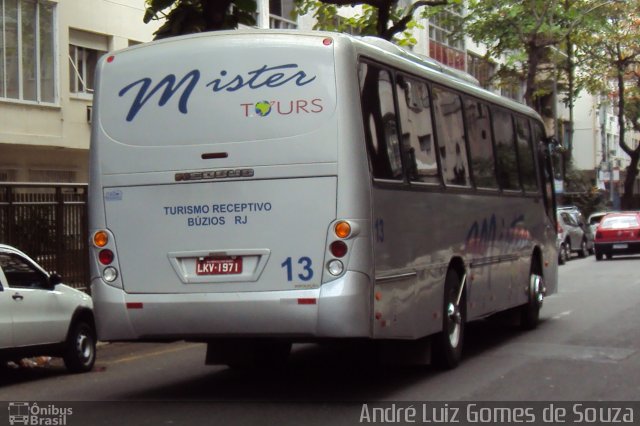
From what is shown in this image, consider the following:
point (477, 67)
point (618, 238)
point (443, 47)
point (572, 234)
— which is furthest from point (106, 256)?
point (477, 67)

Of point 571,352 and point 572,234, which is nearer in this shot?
point 571,352

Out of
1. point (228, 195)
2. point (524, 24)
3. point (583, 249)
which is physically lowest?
point (583, 249)

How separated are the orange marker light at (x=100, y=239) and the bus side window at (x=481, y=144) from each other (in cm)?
469

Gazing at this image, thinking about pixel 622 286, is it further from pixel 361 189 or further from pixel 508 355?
pixel 361 189

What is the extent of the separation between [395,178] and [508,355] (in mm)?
3666

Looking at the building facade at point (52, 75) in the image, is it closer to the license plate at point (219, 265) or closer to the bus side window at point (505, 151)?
the bus side window at point (505, 151)

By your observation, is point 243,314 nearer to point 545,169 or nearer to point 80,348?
point 80,348

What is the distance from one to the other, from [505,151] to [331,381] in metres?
4.78

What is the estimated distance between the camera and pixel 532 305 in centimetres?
1611

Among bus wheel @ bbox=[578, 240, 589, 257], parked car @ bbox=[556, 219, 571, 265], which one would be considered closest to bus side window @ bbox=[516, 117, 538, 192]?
parked car @ bbox=[556, 219, 571, 265]

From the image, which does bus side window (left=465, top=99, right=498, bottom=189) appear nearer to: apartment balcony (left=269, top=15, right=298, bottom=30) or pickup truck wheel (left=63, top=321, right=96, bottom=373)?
Answer: pickup truck wheel (left=63, top=321, right=96, bottom=373)

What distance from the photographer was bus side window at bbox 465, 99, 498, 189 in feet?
42.8

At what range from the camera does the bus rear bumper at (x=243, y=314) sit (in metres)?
9.26

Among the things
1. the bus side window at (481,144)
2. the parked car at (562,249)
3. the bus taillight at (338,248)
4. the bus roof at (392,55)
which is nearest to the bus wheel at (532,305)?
the bus side window at (481,144)
